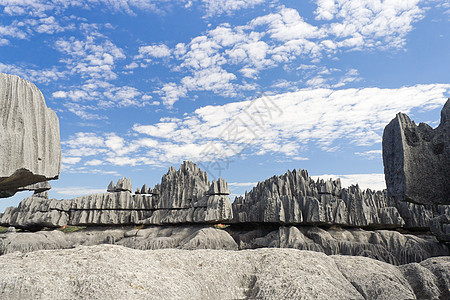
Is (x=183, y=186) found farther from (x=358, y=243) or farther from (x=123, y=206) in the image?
(x=358, y=243)

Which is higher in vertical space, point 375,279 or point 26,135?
point 26,135

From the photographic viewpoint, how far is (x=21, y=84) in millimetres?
4699

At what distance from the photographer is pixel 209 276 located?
184 inches

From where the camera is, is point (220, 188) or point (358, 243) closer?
point (358, 243)

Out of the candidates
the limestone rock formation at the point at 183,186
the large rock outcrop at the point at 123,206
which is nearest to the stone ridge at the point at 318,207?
the limestone rock formation at the point at 183,186

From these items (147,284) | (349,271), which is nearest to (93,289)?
(147,284)

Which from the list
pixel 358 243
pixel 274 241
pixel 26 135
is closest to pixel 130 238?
pixel 274 241

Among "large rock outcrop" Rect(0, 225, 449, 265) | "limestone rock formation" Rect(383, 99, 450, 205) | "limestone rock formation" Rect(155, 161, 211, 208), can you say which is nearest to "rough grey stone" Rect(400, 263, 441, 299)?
"limestone rock formation" Rect(383, 99, 450, 205)

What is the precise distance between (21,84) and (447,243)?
18169mm

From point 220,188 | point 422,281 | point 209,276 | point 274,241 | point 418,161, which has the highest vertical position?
point 220,188

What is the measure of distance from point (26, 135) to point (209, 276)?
3.50m

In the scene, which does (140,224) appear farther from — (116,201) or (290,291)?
(290,291)

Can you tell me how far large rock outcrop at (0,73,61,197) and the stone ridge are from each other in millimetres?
14274

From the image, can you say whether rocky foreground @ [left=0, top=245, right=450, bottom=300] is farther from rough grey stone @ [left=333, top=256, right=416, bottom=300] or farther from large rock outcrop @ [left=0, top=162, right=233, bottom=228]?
large rock outcrop @ [left=0, top=162, right=233, bottom=228]
